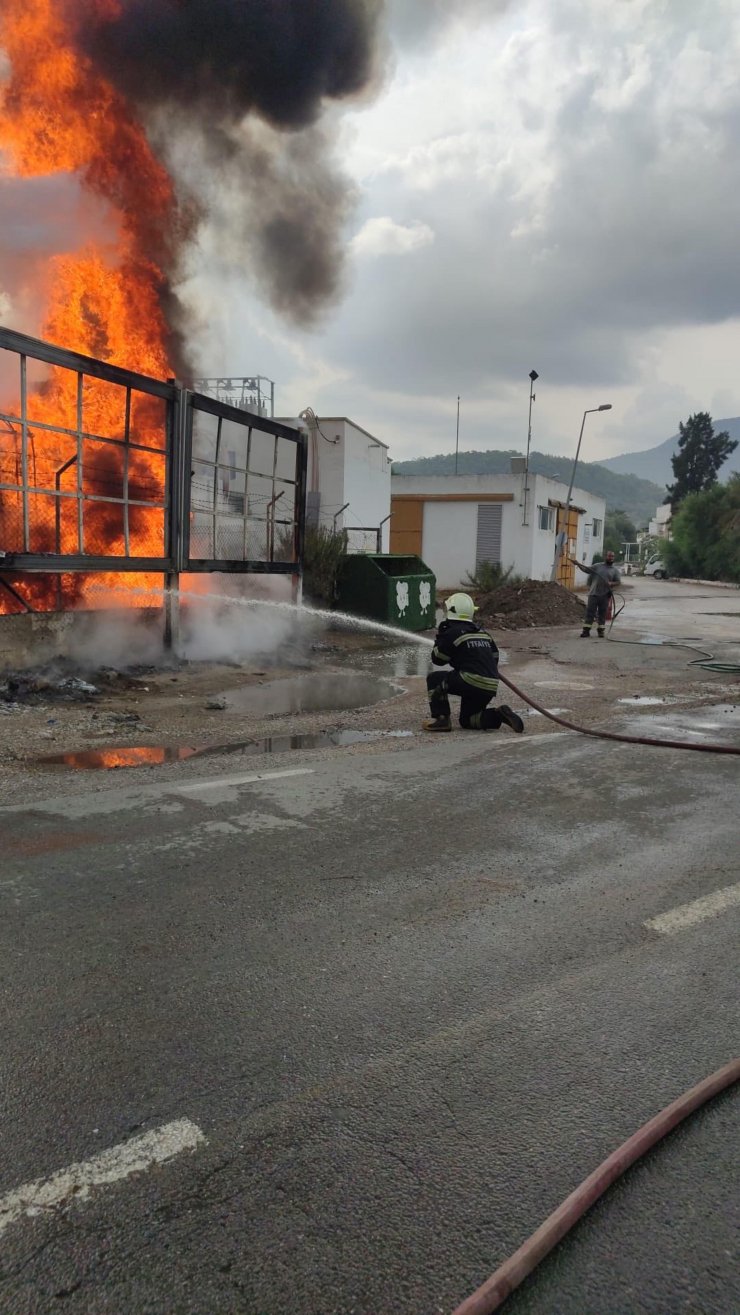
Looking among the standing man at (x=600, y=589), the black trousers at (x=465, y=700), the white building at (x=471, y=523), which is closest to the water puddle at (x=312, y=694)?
the black trousers at (x=465, y=700)

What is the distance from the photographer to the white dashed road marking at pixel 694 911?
347 centimetres

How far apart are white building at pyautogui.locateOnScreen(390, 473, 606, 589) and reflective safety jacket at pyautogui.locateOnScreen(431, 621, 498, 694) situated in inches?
1089

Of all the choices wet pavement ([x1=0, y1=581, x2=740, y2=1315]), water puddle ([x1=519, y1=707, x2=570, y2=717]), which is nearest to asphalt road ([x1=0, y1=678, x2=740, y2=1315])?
wet pavement ([x1=0, y1=581, x2=740, y2=1315])

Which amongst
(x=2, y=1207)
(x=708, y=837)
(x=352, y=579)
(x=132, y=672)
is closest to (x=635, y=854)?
(x=708, y=837)

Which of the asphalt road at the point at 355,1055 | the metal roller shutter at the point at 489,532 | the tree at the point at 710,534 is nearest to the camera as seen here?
the asphalt road at the point at 355,1055

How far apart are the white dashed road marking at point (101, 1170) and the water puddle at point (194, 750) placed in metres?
4.28

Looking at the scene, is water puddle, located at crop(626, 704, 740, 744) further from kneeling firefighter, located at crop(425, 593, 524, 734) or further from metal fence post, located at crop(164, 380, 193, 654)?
metal fence post, located at crop(164, 380, 193, 654)

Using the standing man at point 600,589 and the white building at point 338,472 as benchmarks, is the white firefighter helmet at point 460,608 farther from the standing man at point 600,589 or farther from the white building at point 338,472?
the white building at point 338,472

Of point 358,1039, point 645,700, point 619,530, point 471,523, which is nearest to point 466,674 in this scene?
point 645,700

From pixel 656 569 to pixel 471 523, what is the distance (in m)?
37.3

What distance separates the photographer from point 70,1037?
8.48ft

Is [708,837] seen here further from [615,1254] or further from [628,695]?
[628,695]

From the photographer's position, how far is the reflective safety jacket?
7.72m

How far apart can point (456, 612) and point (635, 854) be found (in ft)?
12.5
